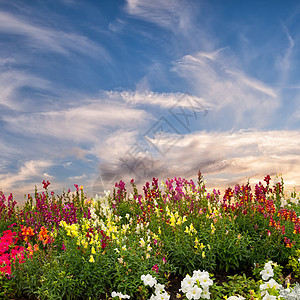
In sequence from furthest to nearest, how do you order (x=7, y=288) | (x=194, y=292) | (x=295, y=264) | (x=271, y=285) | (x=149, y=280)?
(x=295, y=264) → (x=7, y=288) → (x=149, y=280) → (x=271, y=285) → (x=194, y=292)

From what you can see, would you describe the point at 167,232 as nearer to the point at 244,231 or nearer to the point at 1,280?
the point at 244,231

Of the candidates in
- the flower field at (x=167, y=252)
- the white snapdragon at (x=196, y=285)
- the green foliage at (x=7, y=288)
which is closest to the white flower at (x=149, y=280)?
the flower field at (x=167, y=252)

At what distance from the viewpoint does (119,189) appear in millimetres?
9688

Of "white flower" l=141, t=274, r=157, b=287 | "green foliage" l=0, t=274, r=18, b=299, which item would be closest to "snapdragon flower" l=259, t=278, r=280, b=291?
"white flower" l=141, t=274, r=157, b=287

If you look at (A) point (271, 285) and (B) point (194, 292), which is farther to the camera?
(A) point (271, 285)

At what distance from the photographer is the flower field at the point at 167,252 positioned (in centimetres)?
486

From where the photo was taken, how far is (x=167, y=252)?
5.59 m

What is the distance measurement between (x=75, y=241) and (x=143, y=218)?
6.65ft

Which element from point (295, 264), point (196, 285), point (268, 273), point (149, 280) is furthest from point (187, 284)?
point (295, 264)

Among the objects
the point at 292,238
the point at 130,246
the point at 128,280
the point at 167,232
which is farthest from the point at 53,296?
the point at 292,238

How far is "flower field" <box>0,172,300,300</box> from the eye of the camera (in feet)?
15.9

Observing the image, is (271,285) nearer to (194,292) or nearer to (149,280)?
(194,292)

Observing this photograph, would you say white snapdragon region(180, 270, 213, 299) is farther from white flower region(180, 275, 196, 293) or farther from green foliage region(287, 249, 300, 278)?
green foliage region(287, 249, 300, 278)

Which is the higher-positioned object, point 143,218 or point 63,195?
point 63,195
